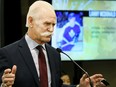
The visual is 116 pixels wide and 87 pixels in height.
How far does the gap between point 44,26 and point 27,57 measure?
225mm

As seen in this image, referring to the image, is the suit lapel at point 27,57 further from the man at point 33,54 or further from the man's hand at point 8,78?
the man's hand at point 8,78

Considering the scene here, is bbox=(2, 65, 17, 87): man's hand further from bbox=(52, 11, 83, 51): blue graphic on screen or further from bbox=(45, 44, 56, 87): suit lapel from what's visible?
bbox=(52, 11, 83, 51): blue graphic on screen

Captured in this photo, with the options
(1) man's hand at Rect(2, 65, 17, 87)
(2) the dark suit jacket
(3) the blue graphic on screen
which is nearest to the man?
(2) the dark suit jacket

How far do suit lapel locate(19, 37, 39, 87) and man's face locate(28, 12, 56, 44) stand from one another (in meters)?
0.09

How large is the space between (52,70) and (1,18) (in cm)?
199

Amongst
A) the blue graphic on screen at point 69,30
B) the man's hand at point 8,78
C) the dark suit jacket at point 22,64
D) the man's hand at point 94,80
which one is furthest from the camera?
the blue graphic on screen at point 69,30

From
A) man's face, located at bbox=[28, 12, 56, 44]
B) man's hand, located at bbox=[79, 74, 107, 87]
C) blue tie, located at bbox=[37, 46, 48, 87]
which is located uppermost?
man's face, located at bbox=[28, 12, 56, 44]

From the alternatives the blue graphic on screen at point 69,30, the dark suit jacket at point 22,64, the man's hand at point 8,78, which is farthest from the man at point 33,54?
the blue graphic on screen at point 69,30

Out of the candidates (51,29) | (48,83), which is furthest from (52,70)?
(51,29)

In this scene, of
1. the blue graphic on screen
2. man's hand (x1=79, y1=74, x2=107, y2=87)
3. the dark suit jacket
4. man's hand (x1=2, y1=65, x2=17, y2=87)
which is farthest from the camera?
the blue graphic on screen

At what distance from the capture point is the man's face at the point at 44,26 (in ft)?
7.59

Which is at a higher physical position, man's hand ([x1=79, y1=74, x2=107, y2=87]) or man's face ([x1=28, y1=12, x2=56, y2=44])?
man's face ([x1=28, y1=12, x2=56, y2=44])

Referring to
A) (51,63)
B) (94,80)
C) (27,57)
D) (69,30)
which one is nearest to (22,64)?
(27,57)

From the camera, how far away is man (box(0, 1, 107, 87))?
224cm
